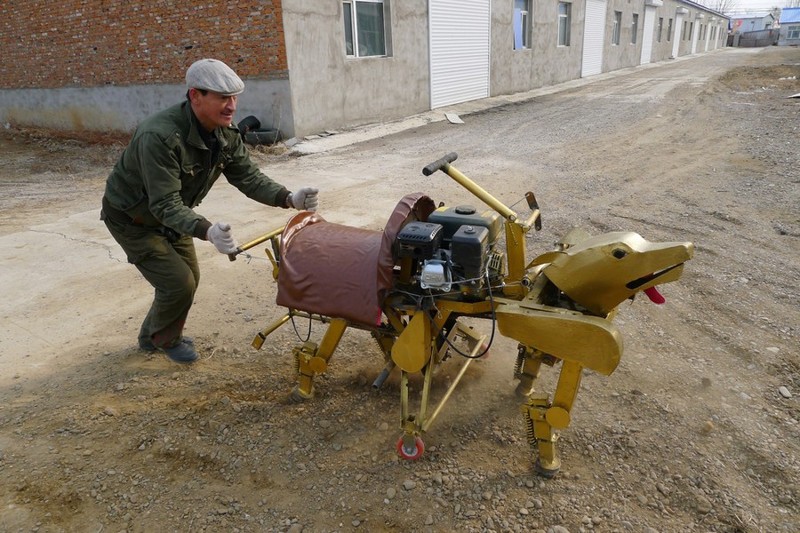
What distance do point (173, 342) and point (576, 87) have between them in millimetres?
19718

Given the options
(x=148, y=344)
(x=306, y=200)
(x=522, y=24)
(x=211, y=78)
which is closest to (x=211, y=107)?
(x=211, y=78)

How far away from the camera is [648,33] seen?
31156 mm

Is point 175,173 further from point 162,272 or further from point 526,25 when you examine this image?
point 526,25

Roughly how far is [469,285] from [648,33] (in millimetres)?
34412

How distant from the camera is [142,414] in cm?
300

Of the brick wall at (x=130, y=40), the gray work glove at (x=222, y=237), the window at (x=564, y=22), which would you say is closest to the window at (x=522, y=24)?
the window at (x=564, y=22)

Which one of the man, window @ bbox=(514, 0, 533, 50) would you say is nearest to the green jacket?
the man

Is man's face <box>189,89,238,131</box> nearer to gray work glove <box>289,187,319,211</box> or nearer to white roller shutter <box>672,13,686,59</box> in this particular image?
gray work glove <box>289,187,319,211</box>

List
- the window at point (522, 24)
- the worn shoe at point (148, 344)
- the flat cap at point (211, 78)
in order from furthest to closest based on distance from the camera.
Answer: the window at point (522, 24)
the worn shoe at point (148, 344)
the flat cap at point (211, 78)

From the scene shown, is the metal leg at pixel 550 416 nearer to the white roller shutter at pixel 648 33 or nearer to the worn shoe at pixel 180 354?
the worn shoe at pixel 180 354

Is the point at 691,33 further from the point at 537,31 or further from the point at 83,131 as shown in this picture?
the point at 83,131

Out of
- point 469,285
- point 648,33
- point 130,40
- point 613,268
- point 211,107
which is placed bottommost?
point 469,285

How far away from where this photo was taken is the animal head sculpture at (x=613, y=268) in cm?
198

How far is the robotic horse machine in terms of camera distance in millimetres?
2098
